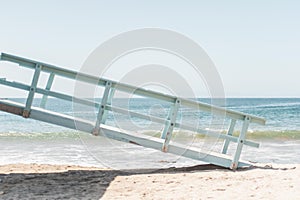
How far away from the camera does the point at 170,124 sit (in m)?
6.51

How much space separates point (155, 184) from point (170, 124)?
4.36 ft

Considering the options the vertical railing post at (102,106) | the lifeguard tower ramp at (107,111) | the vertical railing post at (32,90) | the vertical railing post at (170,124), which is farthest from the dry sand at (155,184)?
the vertical railing post at (32,90)

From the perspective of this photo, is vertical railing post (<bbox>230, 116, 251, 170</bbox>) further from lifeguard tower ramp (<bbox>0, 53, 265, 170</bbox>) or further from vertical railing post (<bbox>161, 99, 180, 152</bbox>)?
vertical railing post (<bbox>161, 99, 180, 152</bbox>)

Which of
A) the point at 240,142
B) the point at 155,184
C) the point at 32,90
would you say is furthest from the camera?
the point at 240,142

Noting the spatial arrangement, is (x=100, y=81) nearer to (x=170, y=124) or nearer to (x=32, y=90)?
(x=32, y=90)

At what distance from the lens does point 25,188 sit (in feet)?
17.9

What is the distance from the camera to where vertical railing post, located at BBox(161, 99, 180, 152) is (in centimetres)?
643

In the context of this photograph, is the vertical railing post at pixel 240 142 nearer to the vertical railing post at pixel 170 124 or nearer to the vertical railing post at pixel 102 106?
the vertical railing post at pixel 170 124

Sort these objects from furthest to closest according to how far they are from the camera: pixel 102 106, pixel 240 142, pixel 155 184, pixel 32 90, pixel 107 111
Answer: pixel 240 142 < pixel 107 111 < pixel 102 106 < pixel 32 90 < pixel 155 184

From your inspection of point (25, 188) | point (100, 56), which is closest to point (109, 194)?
point (25, 188)

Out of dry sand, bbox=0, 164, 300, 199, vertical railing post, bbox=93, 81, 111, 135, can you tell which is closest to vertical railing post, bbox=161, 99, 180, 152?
dry sand, bbox=0, 164, 300, 199

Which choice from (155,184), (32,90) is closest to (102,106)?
(32,90)

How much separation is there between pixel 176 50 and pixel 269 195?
4.58 m

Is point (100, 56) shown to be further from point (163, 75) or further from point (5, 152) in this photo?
point (5, 152)
